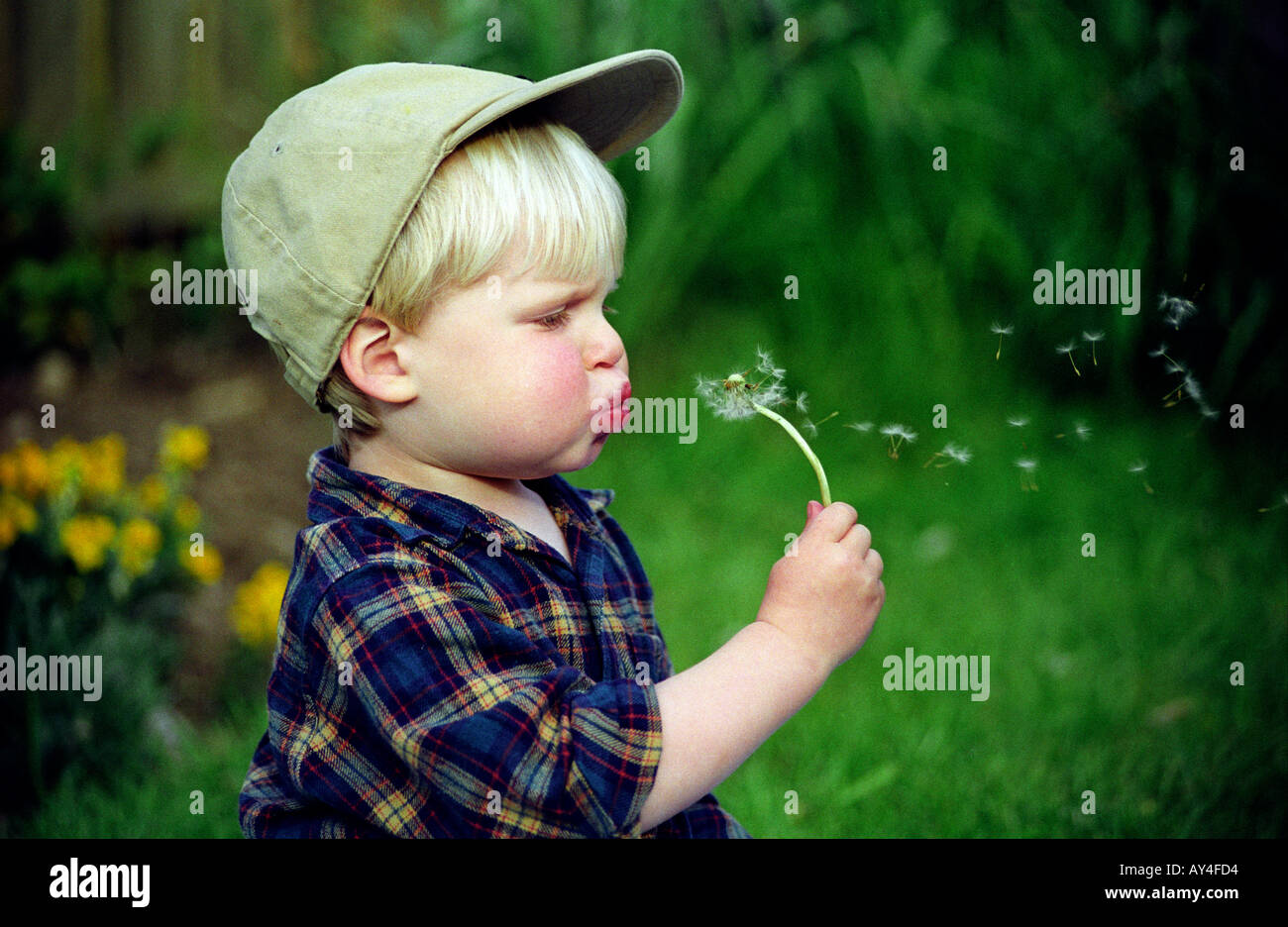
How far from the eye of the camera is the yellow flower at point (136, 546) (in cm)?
266

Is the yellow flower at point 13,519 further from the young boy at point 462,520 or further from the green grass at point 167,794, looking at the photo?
the young boy at point 462,520

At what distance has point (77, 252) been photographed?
12.7 ft

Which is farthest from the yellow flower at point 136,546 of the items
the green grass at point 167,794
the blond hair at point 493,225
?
the blond hair at point 493,225

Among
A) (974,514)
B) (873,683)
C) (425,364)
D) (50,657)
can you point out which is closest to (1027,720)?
(873,683)

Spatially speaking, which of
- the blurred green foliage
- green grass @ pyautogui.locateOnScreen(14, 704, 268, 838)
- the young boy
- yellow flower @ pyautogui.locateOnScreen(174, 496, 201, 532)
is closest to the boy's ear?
the young boy

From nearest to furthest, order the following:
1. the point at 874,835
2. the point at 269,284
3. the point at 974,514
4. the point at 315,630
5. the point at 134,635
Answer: the point at 315,630
the point at 269,284
the point at 874,835
the point at 134,635
the point at 974,514

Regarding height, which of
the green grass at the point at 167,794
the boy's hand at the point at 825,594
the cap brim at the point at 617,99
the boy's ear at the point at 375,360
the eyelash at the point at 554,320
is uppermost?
the cap brim at the point at 617,99

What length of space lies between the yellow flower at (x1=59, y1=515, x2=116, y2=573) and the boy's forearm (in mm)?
1600

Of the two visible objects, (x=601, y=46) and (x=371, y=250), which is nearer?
(x=371, y=250)

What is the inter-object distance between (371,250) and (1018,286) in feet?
8.21

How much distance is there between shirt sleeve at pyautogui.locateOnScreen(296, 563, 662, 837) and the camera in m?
1.40

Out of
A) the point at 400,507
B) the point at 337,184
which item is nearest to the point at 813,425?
the point at 400,507

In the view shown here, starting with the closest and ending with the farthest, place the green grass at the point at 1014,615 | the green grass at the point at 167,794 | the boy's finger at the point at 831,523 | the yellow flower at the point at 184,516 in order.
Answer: the boy's finger at the point at 831,523, the green grass at the point at 167,794, the green grass at the point at 1014,615, the yellow flower at the point at 184,516

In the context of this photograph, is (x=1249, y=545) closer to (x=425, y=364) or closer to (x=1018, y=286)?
(x=1018, y=286)
